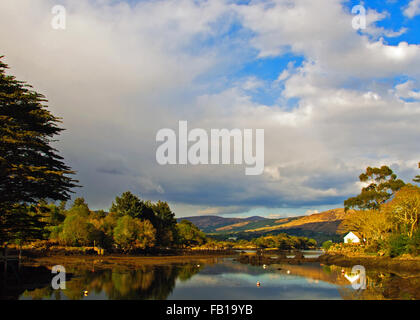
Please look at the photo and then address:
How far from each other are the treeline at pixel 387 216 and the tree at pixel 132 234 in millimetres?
56401

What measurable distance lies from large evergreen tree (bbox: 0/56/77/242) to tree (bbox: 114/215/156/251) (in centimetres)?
6322

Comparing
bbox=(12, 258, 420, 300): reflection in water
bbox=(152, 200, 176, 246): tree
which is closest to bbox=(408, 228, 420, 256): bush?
bbox=(12, 258, 420, 300): reflection in water

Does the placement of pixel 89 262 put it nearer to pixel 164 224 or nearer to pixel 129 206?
pixel 129 206

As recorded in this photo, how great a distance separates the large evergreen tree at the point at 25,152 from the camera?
27328 millimetres

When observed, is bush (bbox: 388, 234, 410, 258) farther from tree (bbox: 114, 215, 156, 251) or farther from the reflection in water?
tree (bbox: 114, 215, 156, 251)

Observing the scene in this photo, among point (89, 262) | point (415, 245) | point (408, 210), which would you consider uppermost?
point (408, 210)

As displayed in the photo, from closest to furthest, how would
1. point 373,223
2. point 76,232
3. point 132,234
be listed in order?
point 373,223
point 76,232
point 132,234

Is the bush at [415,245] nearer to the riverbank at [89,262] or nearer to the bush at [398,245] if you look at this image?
the bush at [398,245]

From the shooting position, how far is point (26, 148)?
3011 centimetres

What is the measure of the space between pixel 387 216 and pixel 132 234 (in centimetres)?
6648

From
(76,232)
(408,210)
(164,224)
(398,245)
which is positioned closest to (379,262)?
(398,245)

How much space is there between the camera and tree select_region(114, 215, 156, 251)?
93.4m

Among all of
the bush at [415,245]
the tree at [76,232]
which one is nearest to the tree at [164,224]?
the tree at [76,232]
